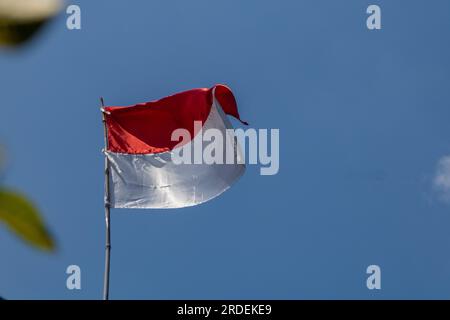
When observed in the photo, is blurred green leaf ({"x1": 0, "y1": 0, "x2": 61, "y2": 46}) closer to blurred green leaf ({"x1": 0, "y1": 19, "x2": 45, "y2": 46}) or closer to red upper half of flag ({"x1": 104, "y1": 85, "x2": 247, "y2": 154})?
blurred green leaf ({"x1": 0, "y1": 19, "x2": 45, "y2": 46})

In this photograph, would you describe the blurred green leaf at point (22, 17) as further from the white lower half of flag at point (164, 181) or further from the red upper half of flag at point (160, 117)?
the red upper half of flag at point (160, 117)

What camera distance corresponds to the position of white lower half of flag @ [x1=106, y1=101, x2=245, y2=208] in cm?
1404

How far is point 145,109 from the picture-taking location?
608 inches

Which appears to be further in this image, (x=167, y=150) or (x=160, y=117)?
(x=160, y=117)

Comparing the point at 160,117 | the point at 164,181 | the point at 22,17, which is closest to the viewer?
the point at 22,17

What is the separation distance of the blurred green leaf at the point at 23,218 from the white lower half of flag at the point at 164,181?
13.4 metres

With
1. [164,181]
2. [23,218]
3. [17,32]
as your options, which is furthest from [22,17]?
[164,181]

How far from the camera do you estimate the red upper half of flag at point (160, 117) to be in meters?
14.9

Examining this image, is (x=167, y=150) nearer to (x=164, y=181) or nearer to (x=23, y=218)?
(x=164, y=181)

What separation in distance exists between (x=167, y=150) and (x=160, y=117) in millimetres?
931

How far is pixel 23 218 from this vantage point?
56 cm
